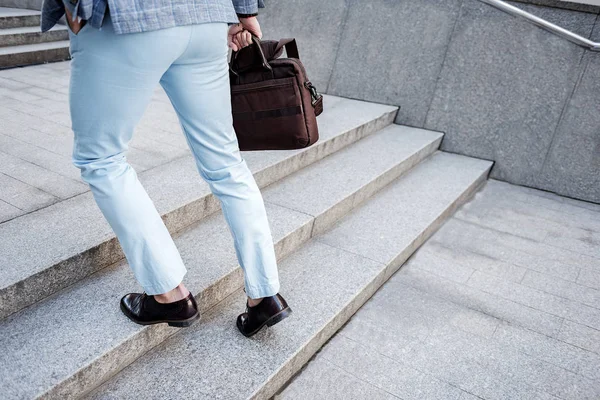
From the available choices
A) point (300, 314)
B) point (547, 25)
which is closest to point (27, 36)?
point (300, 314)

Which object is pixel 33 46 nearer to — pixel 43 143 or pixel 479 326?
pixel 43 143

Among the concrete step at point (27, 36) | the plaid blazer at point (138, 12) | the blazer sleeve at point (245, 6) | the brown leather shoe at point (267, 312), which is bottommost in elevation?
the brown leather shoe at point (267, 312)

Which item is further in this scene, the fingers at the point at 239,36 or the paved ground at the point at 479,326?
the paved ground at the point at 479,326

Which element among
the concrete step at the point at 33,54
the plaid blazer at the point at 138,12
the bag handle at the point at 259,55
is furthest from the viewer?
the concrete step at the point at 33,54

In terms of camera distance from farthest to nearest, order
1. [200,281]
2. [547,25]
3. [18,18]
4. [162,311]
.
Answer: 1. [18,18]
2. [547,25]
3. [200,281]
4. [162,311]

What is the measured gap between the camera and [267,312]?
196cm

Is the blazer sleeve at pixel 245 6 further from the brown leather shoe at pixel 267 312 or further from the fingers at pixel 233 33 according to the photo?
the brown leather shoe at pixel 267 312

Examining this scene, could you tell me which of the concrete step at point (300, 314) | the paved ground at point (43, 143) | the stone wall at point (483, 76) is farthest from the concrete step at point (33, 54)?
the concrete step at point (300, 314)

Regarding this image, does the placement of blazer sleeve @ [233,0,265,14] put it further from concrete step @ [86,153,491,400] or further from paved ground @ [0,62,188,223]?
paved ground @ [0,62,188,223]

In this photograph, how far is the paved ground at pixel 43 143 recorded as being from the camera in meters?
2.57

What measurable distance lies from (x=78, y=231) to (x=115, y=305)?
0.44 metres

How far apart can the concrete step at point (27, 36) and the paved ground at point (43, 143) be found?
2.26 feet

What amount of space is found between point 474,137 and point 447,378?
3.09 meters

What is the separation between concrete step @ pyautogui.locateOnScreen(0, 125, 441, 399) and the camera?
1.66 meters
